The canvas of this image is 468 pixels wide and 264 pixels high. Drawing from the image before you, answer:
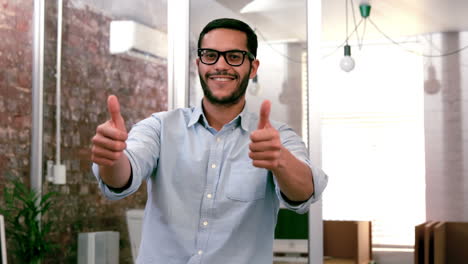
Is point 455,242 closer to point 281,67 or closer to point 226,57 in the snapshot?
point 281,67

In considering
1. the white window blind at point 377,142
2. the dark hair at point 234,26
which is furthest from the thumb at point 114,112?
the white window blind at point 377,142

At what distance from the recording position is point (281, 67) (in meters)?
3.09

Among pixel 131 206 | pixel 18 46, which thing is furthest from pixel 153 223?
pixel 18 46

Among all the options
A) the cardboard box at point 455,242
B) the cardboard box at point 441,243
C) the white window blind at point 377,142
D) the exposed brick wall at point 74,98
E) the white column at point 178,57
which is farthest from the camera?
the white window blind at point 377,142

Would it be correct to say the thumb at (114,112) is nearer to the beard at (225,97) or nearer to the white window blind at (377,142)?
the beard at (225,97)

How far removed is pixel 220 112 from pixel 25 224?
7.49 feet

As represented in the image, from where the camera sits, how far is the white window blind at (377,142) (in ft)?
23.2

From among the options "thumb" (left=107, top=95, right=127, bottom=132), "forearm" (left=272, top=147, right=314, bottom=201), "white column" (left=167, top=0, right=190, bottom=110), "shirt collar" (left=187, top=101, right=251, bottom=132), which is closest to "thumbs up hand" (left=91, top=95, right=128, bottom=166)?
"thumb" (left=107, top=95, right=127, bottom=132)

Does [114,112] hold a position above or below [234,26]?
below

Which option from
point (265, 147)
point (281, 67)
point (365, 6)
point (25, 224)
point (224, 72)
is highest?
point (365, 6)

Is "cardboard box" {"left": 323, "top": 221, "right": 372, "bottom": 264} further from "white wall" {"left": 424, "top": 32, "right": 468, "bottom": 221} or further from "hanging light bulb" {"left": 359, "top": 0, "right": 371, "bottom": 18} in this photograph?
"hanging light bulb" {"left": 359, "top": 0, "right": 371, "bottom": 18}

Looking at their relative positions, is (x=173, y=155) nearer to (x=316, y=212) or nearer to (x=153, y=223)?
(x=153, y=223)

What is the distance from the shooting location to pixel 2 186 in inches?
139

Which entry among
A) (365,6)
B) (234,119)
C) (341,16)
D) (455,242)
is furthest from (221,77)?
(455,242)
